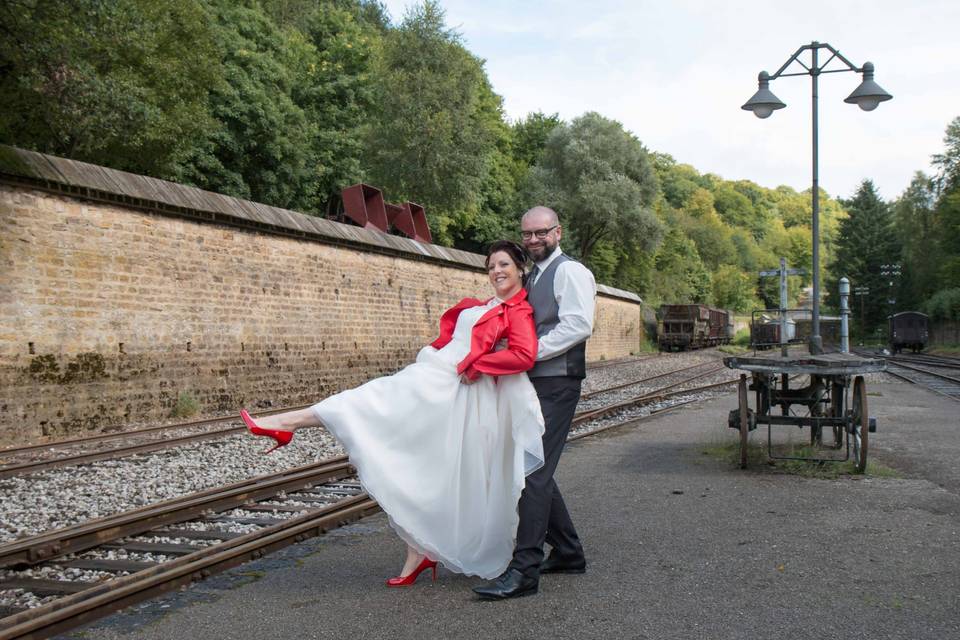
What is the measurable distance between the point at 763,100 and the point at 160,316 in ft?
30.2

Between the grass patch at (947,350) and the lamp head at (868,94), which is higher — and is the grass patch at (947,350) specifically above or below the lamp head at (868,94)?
below

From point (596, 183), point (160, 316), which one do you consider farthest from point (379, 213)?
point (596, 183)

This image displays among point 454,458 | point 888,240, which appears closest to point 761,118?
point 454,458

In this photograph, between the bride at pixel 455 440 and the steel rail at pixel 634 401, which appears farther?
the steel rail at pixel 634 401

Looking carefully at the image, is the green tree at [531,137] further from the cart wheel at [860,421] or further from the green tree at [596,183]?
the cart wheel at [860,421]

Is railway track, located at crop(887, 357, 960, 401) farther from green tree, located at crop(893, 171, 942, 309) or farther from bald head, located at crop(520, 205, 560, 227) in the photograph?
green tree, located at crop(893, 171, 942, 309)

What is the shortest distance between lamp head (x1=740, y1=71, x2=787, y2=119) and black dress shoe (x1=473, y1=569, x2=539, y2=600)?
337 inches

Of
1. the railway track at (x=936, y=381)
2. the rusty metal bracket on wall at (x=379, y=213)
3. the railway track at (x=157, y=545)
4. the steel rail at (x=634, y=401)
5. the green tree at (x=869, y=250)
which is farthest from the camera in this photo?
the green tree at (x=869, y=250)

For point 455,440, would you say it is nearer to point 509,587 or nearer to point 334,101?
point 509,587

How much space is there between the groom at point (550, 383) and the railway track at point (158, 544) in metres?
1.71

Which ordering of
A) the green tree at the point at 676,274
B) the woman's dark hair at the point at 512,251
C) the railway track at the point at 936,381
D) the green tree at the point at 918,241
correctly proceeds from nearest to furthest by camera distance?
the woman's dark hair at the point at 512,251 → the railway track at the point at 936,381 → the green tree at the point at 676,274 → the green tree at the point at 918,241

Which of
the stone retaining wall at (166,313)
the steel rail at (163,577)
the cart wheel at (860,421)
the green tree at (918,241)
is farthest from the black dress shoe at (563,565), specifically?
the green tree at (918,241)

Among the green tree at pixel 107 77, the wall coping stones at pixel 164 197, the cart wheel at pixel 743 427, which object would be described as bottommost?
the cart wheel at pixel 743 427

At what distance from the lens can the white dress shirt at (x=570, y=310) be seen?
4.09 m
